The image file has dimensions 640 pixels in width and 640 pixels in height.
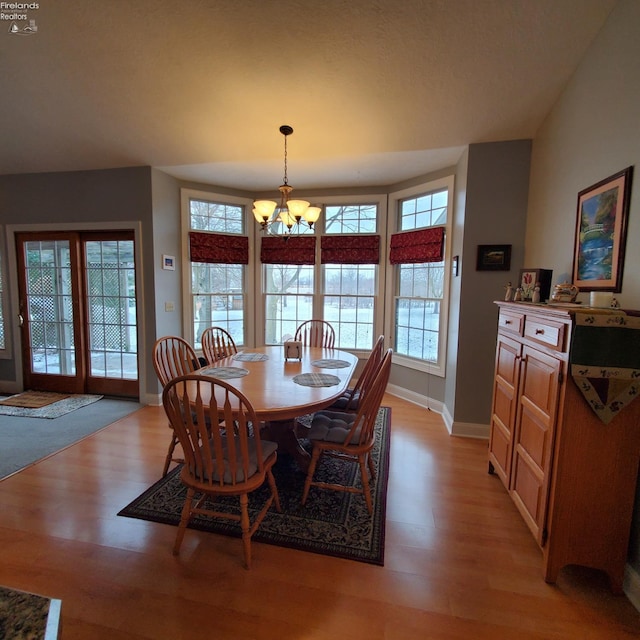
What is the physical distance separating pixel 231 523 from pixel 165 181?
3.51m

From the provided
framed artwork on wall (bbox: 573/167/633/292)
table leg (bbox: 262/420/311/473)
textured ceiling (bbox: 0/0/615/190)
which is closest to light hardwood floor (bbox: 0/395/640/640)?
table leg (bbox: 262/420/311/473)

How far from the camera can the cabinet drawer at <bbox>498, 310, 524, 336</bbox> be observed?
1844mm

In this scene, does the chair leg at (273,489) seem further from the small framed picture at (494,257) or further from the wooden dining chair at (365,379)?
the small framed picture at (494,257)

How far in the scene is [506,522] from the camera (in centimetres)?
188

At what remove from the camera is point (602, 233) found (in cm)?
173

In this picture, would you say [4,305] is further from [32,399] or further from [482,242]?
[482,242]

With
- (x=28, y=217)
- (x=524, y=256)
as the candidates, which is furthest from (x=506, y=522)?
(x=28, y=217)

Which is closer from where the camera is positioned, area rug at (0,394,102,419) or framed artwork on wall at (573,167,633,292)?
framed artwork on wall at (573,167,633,292)

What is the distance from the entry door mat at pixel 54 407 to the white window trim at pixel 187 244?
1.34 m

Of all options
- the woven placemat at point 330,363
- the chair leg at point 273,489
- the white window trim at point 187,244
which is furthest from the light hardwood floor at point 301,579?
the white window trim at point 187,244

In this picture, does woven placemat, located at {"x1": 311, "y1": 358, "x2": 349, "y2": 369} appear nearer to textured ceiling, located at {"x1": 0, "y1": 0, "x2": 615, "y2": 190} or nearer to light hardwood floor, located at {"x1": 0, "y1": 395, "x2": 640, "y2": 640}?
light hardwood floor, located at {"x1": 0, "y1": 395, "x2": 640, "y2": 640}

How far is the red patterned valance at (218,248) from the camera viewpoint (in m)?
3.92

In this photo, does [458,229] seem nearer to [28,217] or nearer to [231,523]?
[231,523]

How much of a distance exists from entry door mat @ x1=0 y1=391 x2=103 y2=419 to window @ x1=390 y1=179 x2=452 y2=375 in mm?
3764
